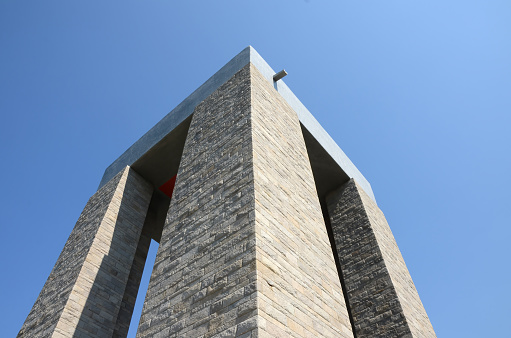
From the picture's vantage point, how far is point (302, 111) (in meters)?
9.68

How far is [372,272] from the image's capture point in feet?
26.2

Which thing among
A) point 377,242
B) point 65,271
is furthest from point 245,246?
point 65,271

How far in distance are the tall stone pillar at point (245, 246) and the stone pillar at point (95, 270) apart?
8.19 ft

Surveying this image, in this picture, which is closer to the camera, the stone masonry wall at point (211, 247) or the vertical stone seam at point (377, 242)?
the stone masonry wall at point (211, 247)

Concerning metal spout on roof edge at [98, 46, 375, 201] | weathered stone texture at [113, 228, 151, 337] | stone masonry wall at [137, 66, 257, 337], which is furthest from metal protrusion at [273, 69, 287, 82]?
weathered stone texture at [113, 228, 151, 337]

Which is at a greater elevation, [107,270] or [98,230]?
[98,230]

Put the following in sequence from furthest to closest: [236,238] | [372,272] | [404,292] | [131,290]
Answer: [131,290] → [372,272] → [404,292] → [236,238]

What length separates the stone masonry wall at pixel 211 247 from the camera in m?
3.89

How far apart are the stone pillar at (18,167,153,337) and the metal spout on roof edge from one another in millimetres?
866

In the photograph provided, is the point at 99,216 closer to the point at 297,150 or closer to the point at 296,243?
the point at 297,150

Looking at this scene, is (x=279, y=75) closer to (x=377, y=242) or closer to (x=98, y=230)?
(x=377, y=242)

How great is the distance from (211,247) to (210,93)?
486 centimetres

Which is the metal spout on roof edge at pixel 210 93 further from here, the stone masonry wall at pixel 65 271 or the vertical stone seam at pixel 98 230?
the stone masonry wall at pixel 65 271

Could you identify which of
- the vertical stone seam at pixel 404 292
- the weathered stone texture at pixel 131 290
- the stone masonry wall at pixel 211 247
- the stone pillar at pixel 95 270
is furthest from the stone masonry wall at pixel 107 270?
the vertical stone seam at pixel 404 292
